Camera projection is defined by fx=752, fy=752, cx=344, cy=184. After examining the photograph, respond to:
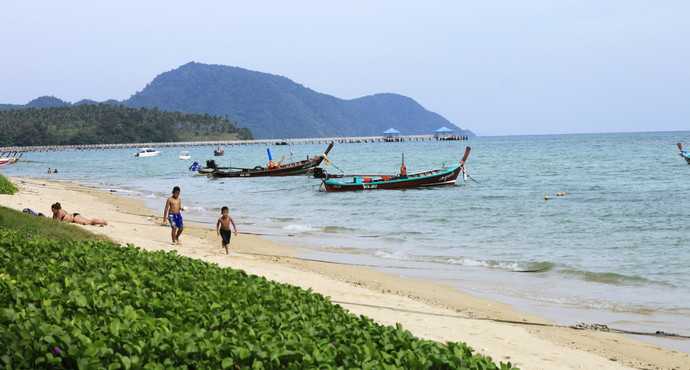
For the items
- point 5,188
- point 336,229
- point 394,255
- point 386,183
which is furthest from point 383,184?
point 394,255

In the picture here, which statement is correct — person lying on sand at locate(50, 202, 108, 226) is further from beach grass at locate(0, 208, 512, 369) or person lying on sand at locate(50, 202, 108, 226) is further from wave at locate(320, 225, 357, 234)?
beach grass at locate(0, 208, 512, 369)

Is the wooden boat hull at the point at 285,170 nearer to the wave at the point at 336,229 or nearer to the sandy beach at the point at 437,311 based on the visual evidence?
the wave at the point at 336,229

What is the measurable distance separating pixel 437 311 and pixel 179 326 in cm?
766

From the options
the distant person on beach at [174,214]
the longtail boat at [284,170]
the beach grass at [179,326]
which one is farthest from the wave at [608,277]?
the longtail boat at [284,170]

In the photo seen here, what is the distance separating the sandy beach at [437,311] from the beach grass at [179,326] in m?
3.77

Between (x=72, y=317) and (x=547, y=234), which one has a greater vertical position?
(x=72, y=317)

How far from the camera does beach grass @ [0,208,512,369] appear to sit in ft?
17.2

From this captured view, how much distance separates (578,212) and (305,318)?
28.4 meters

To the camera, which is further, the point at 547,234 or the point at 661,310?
the point at 547,234

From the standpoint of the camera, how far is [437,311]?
42.9 feet

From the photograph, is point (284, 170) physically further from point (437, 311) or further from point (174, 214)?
point (437, 311)

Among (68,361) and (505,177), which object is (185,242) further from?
(505,177)

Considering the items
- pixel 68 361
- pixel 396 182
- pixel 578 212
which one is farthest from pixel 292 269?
pixel 396 182

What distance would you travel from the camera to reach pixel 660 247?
22.1 meters
